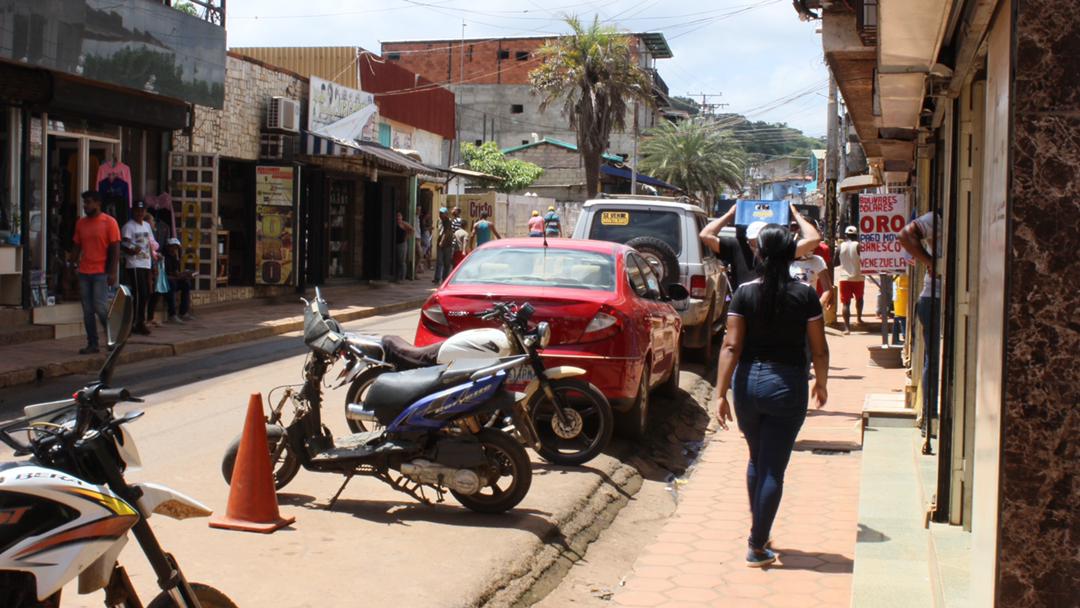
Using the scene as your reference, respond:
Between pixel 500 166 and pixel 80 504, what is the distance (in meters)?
53.5

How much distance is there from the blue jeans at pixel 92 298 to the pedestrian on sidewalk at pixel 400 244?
48.8ft

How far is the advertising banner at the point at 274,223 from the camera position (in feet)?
71.7

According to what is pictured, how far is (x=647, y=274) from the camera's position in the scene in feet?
36.3

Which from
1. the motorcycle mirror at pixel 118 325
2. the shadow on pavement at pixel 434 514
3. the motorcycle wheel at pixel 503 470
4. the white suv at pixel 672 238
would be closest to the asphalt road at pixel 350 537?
the shadow on pavement at pixel 434 514

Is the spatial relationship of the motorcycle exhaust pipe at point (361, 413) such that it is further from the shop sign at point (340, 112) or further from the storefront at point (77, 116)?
the shop sign at point (340, 112)

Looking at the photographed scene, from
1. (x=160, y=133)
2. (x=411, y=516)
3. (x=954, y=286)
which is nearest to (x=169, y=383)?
(x=411, y=516)

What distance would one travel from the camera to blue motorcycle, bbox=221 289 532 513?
7.00 meters

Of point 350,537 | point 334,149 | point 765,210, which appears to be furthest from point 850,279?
point 350,537

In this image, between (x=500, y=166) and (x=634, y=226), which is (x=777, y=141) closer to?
(x=500, y=166)

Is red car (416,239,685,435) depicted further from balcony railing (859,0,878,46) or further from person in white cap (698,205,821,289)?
balcony railing (859,0,878,46)

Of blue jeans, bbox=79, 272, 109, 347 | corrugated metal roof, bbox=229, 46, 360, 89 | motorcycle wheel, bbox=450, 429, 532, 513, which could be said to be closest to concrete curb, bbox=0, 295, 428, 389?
blue jeans, bbox=79, 272, 109, 347

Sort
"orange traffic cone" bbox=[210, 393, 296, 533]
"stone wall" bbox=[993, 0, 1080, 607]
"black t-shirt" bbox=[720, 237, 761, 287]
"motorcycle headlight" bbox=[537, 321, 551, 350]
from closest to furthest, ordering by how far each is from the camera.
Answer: "stone wall" bbox=[993, 0, 1080, 607]
"orange traffic cone" bbox=[210, 393, 296, 533]
"motorcycle headlight" bbox=[537, 321, 551, 350]
"black t-shirt" bbox=[720, 237, 761, 287]

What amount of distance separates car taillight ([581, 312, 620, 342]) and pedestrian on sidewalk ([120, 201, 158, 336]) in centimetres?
870

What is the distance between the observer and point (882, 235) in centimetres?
1186
